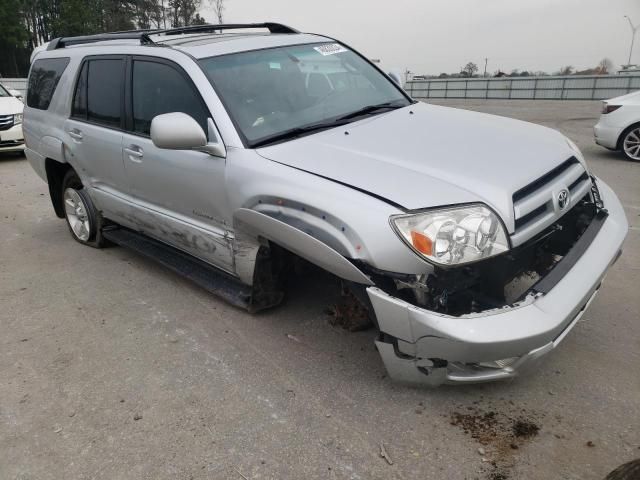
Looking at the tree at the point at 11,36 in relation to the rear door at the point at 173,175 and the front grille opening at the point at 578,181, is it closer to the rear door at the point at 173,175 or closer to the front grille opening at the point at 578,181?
the rear door at the point at 173,175

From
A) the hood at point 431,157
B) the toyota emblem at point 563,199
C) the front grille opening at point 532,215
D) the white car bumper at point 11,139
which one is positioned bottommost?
the white car bumper at point 11,139

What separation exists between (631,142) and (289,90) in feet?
23.8

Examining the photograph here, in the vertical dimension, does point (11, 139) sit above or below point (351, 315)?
below

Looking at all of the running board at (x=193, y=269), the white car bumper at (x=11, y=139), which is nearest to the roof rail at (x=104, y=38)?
the running board at (x=193, y=269)

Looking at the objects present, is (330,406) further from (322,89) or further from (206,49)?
(206,49)

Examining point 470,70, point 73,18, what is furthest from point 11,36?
point 470,70

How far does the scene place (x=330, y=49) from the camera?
Result: 12.7 feet

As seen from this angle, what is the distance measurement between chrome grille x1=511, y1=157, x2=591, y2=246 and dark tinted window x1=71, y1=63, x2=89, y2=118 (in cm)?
365

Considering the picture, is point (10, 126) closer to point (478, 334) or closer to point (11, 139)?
point (11, 139)

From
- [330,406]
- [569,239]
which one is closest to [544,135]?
[569,239]

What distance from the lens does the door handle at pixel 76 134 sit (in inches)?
171

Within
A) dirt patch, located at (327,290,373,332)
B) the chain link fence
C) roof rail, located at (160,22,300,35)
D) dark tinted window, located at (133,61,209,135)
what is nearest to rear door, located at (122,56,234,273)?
dark tinted window, located at (133,61,209,135)

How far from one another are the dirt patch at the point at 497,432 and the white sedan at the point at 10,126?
34.9 ft

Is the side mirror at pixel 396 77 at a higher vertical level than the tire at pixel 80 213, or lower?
higher
